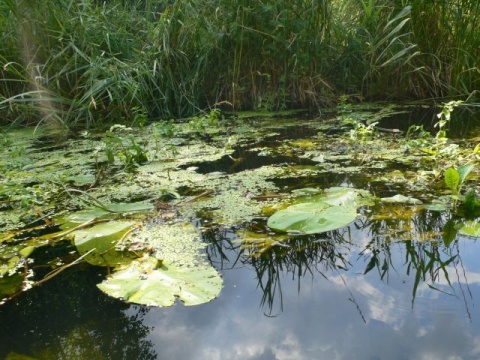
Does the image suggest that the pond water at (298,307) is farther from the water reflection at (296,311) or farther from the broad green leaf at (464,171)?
the broad green leaf at (464,171)

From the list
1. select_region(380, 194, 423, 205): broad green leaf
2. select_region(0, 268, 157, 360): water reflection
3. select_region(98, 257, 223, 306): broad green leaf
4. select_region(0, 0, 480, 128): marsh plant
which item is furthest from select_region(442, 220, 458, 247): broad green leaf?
select_region(0, 0, 480, 128): marsh plant

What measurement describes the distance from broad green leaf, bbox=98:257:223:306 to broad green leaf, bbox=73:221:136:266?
0.09 metres

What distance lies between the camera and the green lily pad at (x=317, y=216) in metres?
1.26

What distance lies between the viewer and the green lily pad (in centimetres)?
126

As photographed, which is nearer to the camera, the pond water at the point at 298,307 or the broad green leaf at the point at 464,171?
the pond water at the point at 298,307

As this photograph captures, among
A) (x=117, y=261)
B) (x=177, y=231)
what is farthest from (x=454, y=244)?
(x=117, y=261)

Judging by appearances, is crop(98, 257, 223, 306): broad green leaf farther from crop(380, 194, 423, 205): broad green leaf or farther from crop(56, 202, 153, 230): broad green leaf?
crop(380, 194, 423, 205): broad green leaf

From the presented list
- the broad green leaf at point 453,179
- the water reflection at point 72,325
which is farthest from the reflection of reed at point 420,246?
the water reflection at point 72,325

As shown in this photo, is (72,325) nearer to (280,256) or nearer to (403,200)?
(280,256)

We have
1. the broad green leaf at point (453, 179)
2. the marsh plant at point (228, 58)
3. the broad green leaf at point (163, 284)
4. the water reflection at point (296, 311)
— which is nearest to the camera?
the water reflection at point (296, 311)

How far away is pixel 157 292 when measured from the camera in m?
1.04

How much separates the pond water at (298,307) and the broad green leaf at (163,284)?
20 millimetres

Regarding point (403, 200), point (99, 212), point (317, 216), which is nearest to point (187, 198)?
point (99, 212)

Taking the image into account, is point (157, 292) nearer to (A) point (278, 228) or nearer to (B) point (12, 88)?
(A) point (278, 228)
